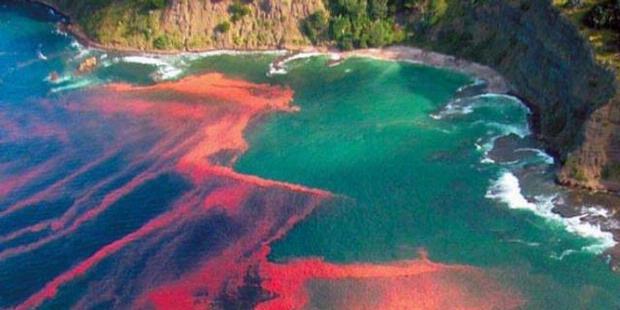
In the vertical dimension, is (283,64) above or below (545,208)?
above

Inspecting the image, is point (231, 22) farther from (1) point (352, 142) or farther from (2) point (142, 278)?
(2) point (142, 278)

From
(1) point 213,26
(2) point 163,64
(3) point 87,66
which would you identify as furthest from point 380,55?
(3) point 87,66

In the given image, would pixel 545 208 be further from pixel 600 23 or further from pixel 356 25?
pixel 356 25

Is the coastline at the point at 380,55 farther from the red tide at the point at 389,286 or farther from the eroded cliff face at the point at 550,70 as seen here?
the red tide at the point at 389,286

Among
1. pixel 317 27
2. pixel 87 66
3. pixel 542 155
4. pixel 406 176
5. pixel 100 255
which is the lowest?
pixel 100 255

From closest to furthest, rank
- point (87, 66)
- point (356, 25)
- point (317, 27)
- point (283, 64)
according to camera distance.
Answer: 1. point (283, 64)
2. point (87, 66)
3. point (356, 25)
4. point (317, 27)

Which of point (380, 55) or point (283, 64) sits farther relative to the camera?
point (283, 64)

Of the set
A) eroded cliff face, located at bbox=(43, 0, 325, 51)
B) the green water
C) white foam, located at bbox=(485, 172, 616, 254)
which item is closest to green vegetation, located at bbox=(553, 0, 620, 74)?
the green water

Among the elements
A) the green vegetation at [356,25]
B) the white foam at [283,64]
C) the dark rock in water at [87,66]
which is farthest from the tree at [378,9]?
the dark rock in water at [87,66]
